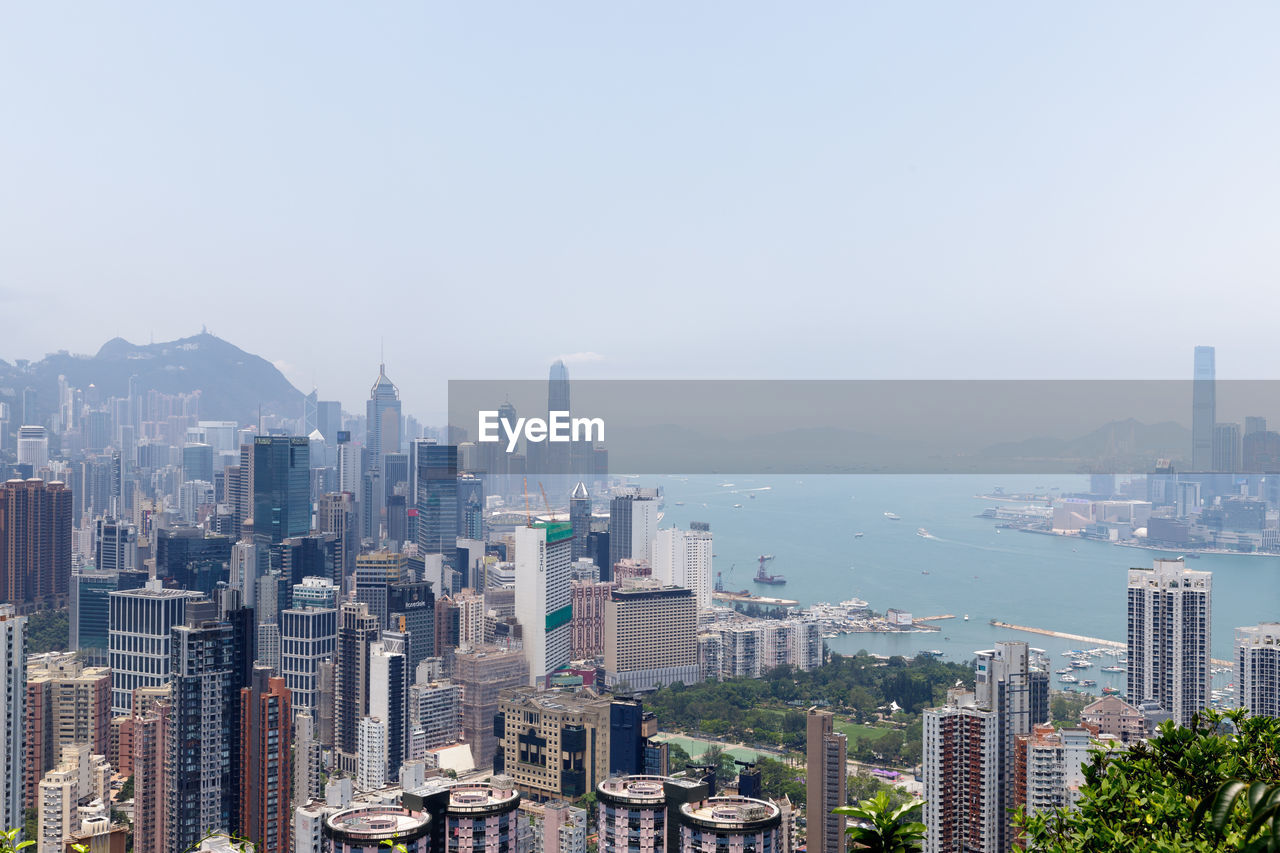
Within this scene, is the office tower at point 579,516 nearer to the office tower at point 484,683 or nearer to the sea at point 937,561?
the sea at point 937,561

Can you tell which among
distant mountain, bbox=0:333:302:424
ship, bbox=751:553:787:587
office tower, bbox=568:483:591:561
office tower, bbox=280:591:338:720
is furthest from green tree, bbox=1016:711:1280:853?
distant mountain, bbox=0:333:302:424

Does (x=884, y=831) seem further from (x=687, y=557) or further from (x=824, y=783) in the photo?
(x=687, y=557)

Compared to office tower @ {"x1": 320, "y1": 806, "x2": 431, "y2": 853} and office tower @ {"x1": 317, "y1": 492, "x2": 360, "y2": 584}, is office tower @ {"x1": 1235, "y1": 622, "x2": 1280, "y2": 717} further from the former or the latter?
office tower @ {"x1": 317, "y1": 492, "x2": 360, "y2": 584}

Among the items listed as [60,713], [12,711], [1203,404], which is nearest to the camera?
[12,711]

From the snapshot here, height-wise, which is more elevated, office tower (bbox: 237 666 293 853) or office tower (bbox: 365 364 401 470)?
office tower (bbox: 365 364 401 470)

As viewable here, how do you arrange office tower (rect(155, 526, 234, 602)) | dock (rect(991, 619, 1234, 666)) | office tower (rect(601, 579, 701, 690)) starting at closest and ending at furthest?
dock (rect(991, 619, 1234, 666)), office tower (rect(601, 579, 701, 690)), office tower (rect(155, 526, 234, 602))

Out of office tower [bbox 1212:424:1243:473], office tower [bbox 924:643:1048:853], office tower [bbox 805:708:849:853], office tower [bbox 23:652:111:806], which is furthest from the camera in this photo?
office tower [bbox 1212:424:1243:473]

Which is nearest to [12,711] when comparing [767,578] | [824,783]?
[824,783]
